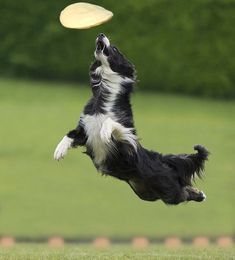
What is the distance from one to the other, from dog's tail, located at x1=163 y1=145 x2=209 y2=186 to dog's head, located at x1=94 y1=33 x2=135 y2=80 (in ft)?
2.85

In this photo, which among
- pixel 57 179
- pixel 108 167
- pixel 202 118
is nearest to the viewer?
pixel 108 167

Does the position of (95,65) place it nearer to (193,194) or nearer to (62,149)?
(62,149)

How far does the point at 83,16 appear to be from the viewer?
862 centimetres

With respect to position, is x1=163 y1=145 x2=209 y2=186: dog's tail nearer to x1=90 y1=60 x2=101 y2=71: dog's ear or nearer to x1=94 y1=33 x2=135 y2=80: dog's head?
x1=94 y1=33 x2=135 y2=80: dog's head

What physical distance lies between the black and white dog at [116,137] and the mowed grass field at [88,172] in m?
5.29

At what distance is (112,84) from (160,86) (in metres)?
11.8

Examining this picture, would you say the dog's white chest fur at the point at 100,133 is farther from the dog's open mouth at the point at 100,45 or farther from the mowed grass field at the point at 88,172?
the mowed grass field at the point at 88,172

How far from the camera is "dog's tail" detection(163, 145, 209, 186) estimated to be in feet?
29.3

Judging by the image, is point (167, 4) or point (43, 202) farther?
point (167, 4)

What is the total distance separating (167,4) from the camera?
19.7 m

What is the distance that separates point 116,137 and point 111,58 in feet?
2.27

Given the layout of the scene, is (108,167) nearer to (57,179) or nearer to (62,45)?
(57,179)

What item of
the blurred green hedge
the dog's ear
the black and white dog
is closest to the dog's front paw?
the black and white dog

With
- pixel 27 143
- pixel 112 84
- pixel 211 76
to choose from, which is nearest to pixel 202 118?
pixel 211 76
